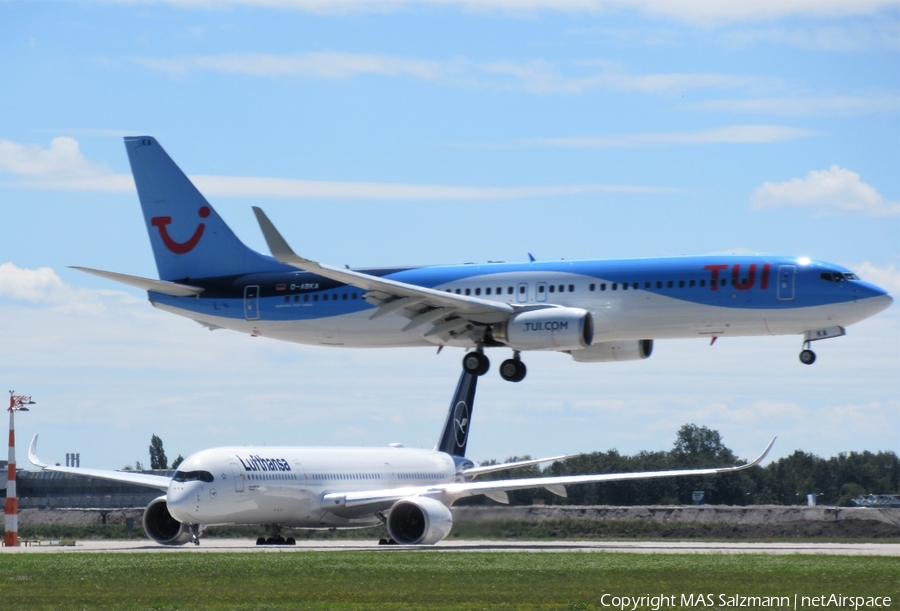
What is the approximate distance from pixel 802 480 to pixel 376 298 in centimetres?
5361

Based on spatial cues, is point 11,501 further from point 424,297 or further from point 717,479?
point 717,479

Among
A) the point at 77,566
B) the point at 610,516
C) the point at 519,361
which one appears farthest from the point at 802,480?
the point at 77,566

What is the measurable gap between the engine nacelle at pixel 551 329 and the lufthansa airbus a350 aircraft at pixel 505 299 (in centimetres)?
4

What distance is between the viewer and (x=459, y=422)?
71938 mm

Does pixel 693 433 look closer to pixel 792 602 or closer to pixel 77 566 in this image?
pixel 77 566

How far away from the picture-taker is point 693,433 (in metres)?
97.0

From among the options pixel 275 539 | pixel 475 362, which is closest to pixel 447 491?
pixel 275 539

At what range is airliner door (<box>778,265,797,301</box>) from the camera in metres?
40.6

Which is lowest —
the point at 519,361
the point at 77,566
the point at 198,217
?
the point at 77,566

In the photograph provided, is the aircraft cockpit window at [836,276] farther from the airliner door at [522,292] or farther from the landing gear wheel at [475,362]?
the landing gear wheel at [475,362]

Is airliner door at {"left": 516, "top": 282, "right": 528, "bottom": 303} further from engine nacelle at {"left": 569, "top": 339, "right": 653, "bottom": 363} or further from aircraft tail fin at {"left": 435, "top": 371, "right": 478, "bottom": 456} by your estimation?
aircraft tail fin at {"left": 435, "top": 371, "right": 478, "bottom": 456}

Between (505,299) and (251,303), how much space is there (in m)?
10.1

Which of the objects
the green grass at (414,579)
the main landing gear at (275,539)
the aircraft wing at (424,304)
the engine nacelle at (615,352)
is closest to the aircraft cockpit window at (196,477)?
the main landing gear at (275,539)

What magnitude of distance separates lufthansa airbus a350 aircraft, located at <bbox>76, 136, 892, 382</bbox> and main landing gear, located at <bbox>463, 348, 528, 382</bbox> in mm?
45
